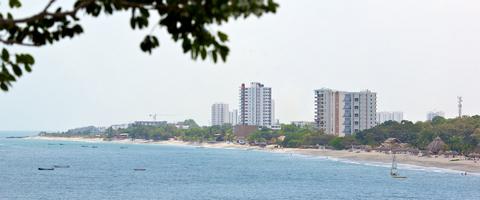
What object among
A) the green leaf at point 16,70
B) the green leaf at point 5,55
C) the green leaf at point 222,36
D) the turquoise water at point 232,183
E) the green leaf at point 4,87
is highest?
the green leaf at point 222,36

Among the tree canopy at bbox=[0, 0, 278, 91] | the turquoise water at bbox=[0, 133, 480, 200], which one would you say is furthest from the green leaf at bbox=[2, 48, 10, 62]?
the turquoise water at bbox=[0, 133, 480, 200]

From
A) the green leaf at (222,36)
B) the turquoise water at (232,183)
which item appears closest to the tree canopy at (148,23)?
the green leaf at (222,36)

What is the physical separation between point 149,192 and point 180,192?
13.7 feet

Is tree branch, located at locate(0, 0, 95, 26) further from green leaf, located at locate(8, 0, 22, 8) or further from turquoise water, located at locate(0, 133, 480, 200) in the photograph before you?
turquoise water, located at locate(0, 133, 480, 200)

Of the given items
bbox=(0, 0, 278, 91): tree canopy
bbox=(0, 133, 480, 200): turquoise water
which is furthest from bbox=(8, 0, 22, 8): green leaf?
Result: bbox=(0, 133, 480, 200): turquoise water

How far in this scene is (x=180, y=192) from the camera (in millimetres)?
115688

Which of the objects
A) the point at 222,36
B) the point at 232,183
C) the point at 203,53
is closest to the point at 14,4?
Answer: the point at 203,53

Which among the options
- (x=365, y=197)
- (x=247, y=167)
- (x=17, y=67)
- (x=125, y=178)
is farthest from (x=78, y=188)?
(x=17, y=67)

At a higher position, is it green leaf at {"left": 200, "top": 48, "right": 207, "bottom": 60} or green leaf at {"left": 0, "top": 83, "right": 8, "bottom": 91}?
green leaf at {"left": 200, "top": 48, "right": 207, "bottom": 60}

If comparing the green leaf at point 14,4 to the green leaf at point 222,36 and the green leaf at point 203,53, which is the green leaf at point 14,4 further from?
the green leaf at point 222,36

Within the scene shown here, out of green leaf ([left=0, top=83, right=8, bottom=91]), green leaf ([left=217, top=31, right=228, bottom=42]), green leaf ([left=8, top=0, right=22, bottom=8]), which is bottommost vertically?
green leaf ([left=0, top=83, right=8, bottom=91])

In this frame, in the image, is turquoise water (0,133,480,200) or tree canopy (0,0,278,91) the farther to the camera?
turquoise water (0,133,480,200)

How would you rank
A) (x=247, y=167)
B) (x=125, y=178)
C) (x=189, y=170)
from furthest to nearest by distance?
(x=247, y=167)
(x=189, y=170)
(x=125, y=178)

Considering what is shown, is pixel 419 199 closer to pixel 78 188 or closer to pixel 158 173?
pixel 78 188
